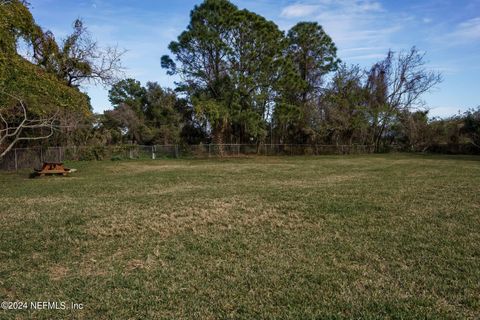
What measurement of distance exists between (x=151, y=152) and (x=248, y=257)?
24405 millimetres

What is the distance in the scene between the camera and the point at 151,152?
27250 mm

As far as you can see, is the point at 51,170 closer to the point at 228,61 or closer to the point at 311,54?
the point at 228,61

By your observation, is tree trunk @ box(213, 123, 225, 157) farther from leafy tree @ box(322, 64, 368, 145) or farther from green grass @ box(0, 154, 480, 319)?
green grass @ box(0, 154, 480, 319)

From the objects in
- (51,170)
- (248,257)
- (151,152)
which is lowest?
(248,257)

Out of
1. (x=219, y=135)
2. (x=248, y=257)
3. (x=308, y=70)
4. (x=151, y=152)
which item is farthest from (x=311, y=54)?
(x=248, y=257)

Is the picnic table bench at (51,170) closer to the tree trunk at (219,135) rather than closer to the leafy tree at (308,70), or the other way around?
the tree trunk at (219,135)

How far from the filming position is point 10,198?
27.4 feet

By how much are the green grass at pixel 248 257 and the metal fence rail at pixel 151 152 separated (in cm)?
1219

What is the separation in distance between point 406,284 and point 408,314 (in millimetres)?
600

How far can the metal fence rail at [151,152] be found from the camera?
17.7 meters

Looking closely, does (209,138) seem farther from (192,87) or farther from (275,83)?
(275,83)

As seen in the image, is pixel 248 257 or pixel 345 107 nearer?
pixel 248 257

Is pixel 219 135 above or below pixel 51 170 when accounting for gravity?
above

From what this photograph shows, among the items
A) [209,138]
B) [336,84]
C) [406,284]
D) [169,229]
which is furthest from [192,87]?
[406,284]
